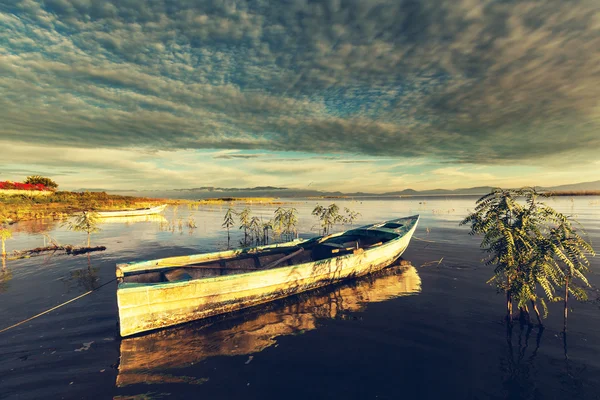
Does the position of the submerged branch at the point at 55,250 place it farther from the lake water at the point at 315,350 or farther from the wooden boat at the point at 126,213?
the wooden boat at the point at 126,213

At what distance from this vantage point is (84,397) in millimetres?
7020

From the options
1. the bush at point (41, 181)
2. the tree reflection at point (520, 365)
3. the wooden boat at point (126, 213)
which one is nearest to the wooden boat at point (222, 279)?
the tree reflection at point (520, 365)

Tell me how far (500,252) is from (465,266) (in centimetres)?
954

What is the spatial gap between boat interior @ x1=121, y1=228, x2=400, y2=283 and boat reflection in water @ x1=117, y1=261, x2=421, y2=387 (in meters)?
2.28

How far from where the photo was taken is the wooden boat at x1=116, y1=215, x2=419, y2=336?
10.0 meters

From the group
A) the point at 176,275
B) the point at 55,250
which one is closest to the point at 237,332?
the point at 176,275

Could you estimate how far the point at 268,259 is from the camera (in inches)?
672

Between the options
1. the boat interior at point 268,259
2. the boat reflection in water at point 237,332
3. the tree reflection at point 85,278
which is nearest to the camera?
the boat reflection in water at point 237,332

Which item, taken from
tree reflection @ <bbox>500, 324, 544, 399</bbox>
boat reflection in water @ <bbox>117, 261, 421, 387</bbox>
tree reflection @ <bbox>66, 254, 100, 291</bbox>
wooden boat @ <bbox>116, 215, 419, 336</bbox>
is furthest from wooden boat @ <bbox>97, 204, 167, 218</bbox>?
tree reflection @ <bbox>500, 324, 544, 399</bbox>

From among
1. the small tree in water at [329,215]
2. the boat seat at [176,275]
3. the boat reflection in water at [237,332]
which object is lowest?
the boat reflection in water at [237,332]

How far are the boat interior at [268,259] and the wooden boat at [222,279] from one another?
0.04 meters

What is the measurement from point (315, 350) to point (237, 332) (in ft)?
11.3

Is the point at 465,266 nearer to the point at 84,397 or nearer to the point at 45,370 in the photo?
the point at 84,397

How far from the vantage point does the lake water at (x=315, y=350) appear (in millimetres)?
7387
